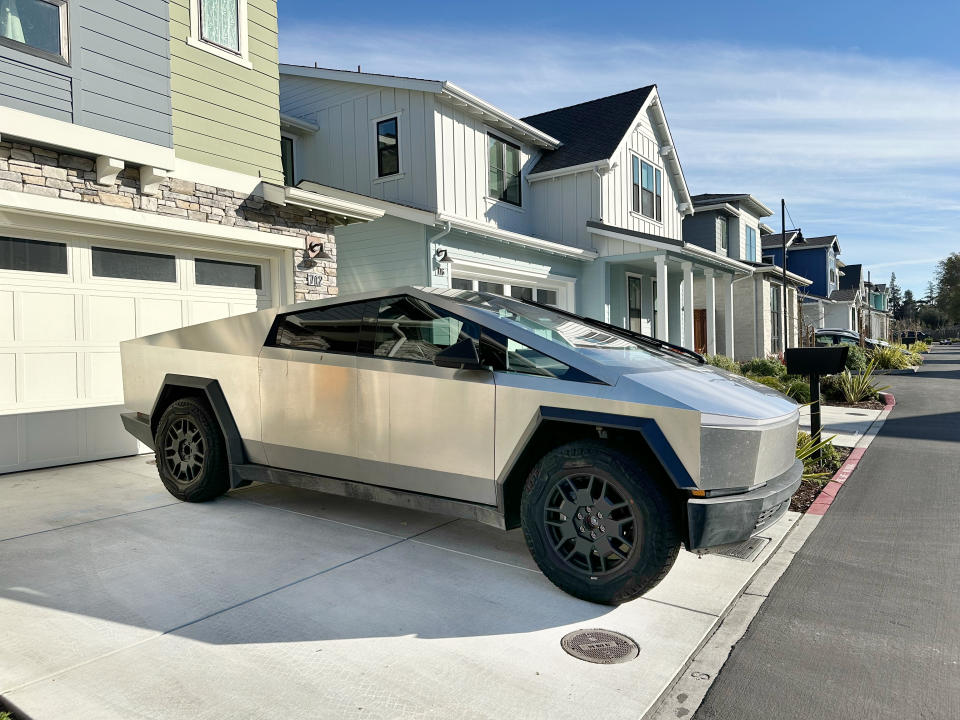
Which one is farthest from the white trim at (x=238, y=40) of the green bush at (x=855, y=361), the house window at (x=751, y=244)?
the house window at (x=751, y=244)

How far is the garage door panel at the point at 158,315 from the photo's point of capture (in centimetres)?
692

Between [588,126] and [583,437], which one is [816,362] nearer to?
[583,437]

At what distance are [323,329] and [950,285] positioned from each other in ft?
219

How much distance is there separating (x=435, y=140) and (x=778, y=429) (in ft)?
36.2

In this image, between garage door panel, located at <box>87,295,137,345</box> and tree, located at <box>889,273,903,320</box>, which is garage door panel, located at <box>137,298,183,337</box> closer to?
garage door panel, located at <box>87,295,137,345</box>

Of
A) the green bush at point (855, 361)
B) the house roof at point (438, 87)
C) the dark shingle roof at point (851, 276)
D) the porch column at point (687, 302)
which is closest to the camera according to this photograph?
the house roof at point (438, 87)

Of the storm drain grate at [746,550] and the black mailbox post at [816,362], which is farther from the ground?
the black mailbox post at [816,362]

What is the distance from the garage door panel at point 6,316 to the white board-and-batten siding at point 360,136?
8.11 metres

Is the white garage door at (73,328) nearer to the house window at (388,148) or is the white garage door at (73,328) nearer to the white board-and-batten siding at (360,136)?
the white board-and-batten siding at (360,136)

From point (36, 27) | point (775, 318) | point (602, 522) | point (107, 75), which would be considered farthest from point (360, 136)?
point (775, 318)

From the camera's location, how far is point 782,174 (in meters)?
23.6

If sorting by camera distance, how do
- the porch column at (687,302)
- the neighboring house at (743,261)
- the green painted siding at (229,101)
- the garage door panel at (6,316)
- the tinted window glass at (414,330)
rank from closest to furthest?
the tinted window glass at (414,330) → the garage door panel at (6,316) → the green painted siding at (229,101) → the porch column at (687,302) → the neighboring house at (743,261)

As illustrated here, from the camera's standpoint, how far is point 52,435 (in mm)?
6281

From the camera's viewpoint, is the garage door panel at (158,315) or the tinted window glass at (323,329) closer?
the tinted window glass at (323,329)
